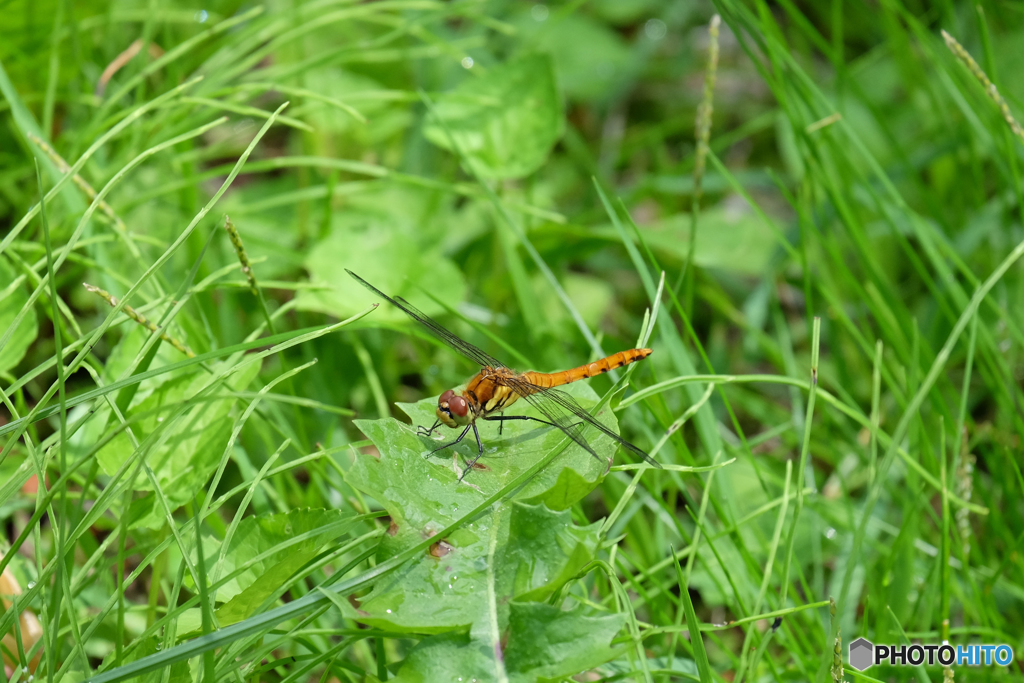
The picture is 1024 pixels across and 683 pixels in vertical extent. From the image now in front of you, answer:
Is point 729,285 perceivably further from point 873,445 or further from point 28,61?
point 28,61

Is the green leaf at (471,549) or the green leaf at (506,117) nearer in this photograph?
the green leaf at (471,549)

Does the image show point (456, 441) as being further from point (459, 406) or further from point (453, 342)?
point (453, 342)

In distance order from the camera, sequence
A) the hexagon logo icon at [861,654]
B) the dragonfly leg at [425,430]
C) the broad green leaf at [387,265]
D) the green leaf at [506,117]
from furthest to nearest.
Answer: the green leaf at [506,117] < the broad green leaf at [387,265] < the hexagon logo icon at [861,654] < the dragonfly leg at [425,430]

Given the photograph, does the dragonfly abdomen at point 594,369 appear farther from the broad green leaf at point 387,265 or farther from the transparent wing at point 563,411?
the broad green leaf at point 387,265

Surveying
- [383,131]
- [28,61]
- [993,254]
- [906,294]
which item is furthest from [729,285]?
[28,61]

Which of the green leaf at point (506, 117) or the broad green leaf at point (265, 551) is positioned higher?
the green leaf at point (506, 117)

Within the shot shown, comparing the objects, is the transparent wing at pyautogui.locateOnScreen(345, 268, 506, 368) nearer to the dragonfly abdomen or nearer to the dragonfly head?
the dragonfly abdomen

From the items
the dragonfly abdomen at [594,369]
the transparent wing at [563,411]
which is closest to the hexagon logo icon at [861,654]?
the transparent wing at [563,411]
